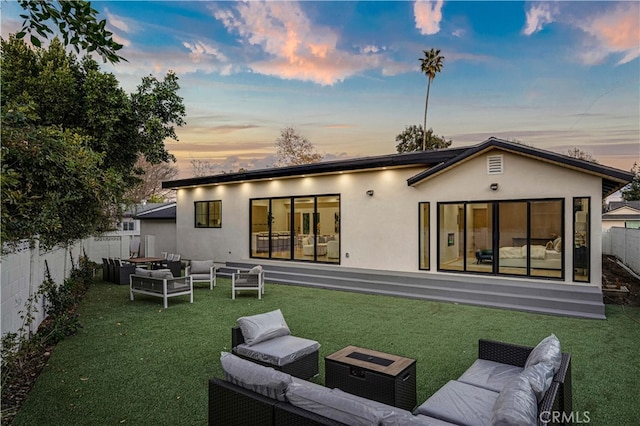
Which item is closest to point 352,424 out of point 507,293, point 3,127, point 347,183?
point 3,127

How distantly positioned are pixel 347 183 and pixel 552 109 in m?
14.6

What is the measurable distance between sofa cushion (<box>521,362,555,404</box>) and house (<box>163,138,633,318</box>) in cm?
618

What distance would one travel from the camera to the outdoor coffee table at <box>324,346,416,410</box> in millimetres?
3699

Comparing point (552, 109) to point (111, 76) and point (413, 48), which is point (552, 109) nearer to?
point (413, 48)

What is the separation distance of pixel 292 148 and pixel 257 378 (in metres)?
30.0

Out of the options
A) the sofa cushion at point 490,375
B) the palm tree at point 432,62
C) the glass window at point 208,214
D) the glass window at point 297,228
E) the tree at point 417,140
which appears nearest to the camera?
the sofa cushion at point 490,375

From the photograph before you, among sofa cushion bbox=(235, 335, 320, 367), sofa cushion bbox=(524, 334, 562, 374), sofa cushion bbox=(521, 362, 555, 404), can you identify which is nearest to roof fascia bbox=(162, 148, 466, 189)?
sofa cushion bbox=(235, 335, 320, 367)

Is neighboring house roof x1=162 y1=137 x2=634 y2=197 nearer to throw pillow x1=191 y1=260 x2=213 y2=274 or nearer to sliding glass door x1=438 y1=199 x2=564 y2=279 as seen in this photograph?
sliding glass door x1=438 y1=199 x2=564 y2=279

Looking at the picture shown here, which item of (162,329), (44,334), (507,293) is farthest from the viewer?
(507,293)

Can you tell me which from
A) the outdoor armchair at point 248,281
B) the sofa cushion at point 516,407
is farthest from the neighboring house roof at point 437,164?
the sofa cushion at point 516,407

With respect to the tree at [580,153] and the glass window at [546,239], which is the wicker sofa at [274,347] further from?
the tree at [580,153]

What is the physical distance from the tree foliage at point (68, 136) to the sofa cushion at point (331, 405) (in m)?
2.59

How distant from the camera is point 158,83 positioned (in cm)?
1155

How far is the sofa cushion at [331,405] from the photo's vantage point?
7.48 ft
